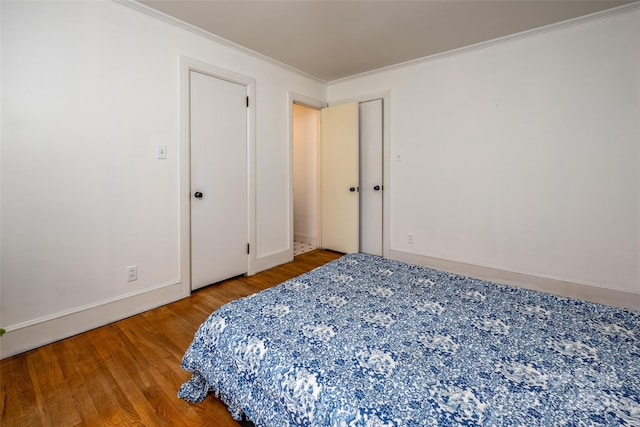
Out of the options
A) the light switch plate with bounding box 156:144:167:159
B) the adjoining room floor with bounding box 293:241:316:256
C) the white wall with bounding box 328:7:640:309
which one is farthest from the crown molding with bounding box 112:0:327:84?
the adjoining room floor with bounding box 293:241:316:256

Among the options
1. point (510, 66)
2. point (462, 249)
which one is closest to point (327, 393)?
point (462, 249)

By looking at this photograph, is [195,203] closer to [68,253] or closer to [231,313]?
[68,253]

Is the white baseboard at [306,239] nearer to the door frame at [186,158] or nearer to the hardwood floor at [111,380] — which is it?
the door frame at [186,158]

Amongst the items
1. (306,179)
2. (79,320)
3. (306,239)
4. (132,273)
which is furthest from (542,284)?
(79,320)

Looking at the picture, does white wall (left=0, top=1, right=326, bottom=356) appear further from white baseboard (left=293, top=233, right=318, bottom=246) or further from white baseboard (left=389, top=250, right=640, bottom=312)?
white baseboard (left=389, top=250, right=640, bottom=312)

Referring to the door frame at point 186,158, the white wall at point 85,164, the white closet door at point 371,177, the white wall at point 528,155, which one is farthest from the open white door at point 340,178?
the white wall at point 85,164

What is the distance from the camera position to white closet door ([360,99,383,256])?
3.88m

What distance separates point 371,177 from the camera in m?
3.98

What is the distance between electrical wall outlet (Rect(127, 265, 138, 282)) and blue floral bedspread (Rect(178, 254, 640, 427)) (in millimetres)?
1259

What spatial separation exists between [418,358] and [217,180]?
2497mm

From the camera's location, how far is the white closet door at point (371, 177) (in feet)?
12.7

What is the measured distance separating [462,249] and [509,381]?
8.39 ft

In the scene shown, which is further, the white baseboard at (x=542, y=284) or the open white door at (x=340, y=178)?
the open white door at (x=340, y=178)

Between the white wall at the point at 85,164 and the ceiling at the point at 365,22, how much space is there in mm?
383
